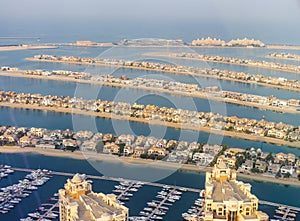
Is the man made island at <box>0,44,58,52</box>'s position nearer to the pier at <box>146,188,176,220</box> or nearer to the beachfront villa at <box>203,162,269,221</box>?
the pier at <box>146,188,176,220</box>

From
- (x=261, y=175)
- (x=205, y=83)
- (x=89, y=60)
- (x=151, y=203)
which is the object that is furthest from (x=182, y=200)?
(x=89, y=60)

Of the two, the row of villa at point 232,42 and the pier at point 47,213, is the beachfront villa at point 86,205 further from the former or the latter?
the row of villa at point 232,42

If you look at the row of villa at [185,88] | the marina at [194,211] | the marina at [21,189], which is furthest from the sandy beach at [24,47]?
the marina at [194,211]

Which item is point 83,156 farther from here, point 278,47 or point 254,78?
point 278,47

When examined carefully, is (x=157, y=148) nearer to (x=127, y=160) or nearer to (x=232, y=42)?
(x=127, y=160)

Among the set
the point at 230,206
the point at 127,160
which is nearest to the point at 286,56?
the point at 127,160
